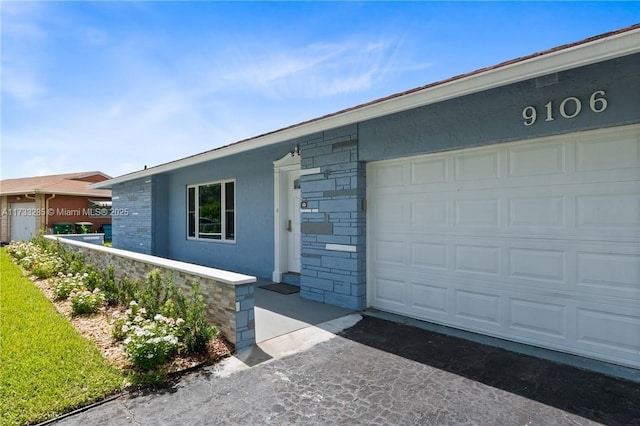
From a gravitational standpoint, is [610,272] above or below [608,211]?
below

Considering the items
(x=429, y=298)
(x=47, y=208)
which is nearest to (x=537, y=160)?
(x=429, y=298)

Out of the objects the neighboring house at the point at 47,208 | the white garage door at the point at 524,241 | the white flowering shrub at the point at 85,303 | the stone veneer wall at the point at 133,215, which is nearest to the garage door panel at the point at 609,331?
the white garage door at the point at 524,241

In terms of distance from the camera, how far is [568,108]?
341 centimetres

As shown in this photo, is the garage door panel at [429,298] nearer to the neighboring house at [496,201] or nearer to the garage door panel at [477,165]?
the neighboring house at [496,201]

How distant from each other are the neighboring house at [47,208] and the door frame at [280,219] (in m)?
14.4

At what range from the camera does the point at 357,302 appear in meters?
5.29

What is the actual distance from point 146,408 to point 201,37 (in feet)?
21.2

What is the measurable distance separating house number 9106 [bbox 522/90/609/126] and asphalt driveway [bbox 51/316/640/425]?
242 centimetres

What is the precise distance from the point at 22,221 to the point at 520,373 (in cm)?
2354

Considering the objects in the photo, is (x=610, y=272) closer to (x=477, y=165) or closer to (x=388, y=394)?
(x=477, y=165)

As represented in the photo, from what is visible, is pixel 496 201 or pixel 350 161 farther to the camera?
pixel 350 161

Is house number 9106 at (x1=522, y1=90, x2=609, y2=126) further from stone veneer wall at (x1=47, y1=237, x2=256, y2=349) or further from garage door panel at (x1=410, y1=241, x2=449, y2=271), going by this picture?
stone veneer wall at (x1=47, y1=237, x2=256, y2=349)

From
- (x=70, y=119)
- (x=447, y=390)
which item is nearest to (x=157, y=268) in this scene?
(x=447, y=390)

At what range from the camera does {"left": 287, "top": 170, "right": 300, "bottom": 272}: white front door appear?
7.27 meters
